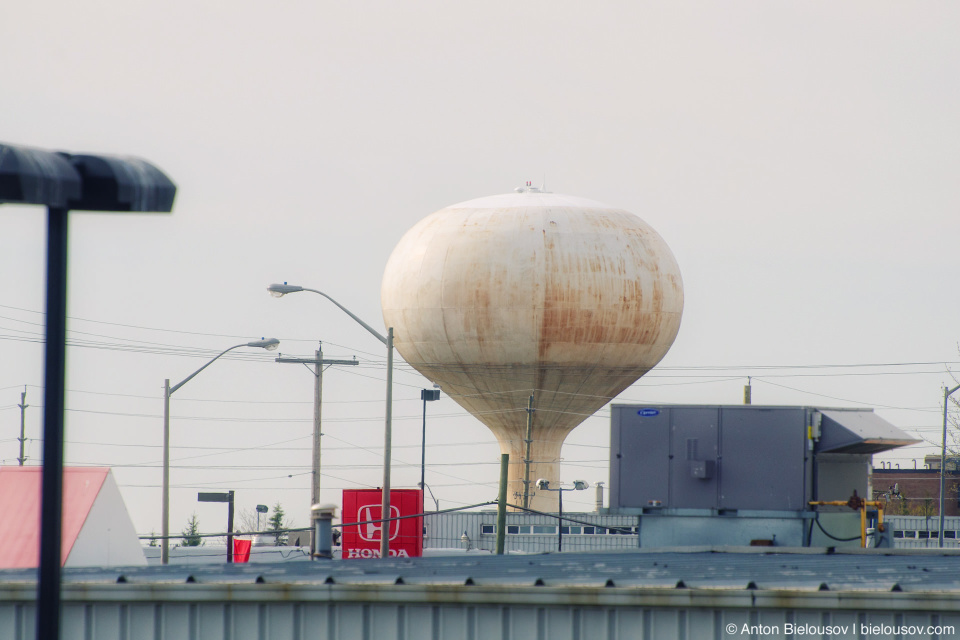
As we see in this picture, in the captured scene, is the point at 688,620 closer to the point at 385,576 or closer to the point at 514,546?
the point at 385,576

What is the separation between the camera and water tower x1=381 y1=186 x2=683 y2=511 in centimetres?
5881

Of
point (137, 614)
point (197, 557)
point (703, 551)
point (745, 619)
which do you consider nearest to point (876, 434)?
point (703, 551)

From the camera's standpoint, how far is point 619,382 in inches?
2478

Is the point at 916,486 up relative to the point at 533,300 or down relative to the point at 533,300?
down

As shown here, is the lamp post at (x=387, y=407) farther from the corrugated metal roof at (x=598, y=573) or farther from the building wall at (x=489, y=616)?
the building wall at (x=489, y=616)

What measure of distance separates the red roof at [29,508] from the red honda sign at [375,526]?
11183mm

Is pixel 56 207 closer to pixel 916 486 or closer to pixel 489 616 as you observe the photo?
pixel 489 616

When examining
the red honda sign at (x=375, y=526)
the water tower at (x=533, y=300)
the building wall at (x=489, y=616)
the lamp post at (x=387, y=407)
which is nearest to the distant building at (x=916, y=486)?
the water tower at (x=533, y=300)

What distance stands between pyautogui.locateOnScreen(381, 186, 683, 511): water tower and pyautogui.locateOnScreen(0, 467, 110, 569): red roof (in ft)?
106

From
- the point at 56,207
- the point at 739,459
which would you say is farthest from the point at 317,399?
the point at 56,207

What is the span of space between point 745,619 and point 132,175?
805 cm

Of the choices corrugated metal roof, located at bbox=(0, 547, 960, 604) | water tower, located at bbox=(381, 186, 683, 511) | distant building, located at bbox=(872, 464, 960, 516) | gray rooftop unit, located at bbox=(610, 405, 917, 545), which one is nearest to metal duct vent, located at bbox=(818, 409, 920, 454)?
gray rooftop unit, located at bbox=(610, 405, 917, 545)

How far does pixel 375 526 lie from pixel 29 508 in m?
13.1

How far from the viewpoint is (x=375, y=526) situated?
3828cm
